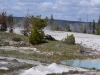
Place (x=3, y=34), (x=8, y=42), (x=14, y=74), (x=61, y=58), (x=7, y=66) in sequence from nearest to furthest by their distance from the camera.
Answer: (x=14, y=74)
(x=7, y=66)
(x=61, y=58)
(x=8, y=42)
(x=3, y=34)

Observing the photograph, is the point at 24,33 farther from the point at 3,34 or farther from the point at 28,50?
the point at 28,50

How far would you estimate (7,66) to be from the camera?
1661 cm

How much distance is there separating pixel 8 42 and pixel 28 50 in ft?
17.6

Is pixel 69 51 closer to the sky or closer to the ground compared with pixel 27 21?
closer to the ground

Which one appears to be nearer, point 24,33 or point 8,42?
point 8,42

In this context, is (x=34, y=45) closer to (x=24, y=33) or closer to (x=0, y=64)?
(x=24, y=33)

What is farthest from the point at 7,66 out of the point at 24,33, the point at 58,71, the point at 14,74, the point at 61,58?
the point at 24,33

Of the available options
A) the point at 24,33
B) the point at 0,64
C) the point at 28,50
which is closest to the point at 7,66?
the point at 0,64

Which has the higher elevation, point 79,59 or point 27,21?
point 27,21

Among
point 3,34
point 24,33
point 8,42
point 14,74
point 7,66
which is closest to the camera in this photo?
point 14,74

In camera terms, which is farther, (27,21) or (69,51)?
(27,21)

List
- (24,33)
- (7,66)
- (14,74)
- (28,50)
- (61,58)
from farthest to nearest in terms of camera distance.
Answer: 1. (24,33)
2. (28,50)
3. (61,58)
4. (7,66)
5. (14,74)

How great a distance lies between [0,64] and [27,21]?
97.4 feet

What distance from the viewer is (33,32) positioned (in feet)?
120
